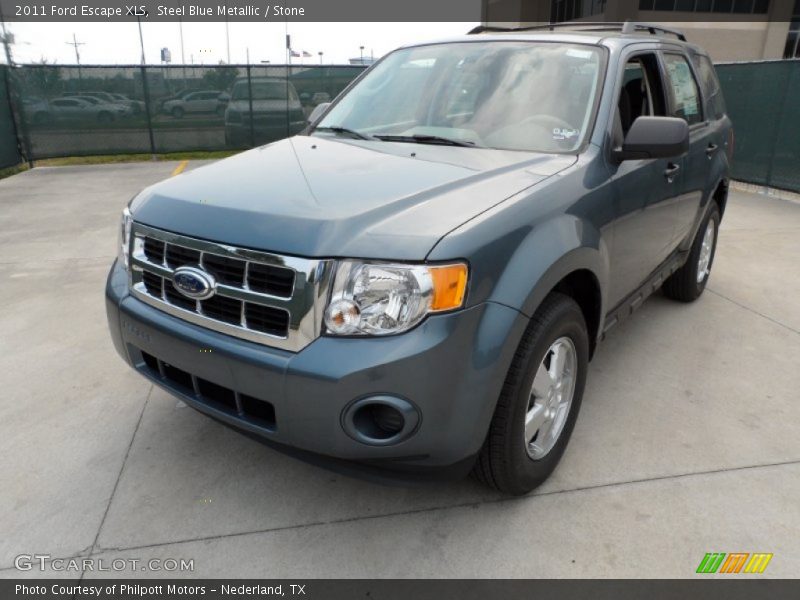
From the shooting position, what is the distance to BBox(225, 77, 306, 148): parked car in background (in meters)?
14.5

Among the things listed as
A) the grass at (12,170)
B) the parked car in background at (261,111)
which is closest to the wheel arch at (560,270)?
the grass at (12,170)

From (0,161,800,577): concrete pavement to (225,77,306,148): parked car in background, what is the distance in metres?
11.3

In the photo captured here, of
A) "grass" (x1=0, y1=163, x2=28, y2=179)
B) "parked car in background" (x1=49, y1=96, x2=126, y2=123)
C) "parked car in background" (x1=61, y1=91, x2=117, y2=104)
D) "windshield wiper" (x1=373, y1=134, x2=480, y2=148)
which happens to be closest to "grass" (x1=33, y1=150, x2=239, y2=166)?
"grass" (x1=0, y1=163, x2=28, y2=179)

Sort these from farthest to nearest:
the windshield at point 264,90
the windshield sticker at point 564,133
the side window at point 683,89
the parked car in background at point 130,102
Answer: the windshield at point 264,90, the parked car in background at point 130,102, the side window at point 683,89, the windshield sticker at point 564,133

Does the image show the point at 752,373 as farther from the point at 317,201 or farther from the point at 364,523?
the point at 317,201

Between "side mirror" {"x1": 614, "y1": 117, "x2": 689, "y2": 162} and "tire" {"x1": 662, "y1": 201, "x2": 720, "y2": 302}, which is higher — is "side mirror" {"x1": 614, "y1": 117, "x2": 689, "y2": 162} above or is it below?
above

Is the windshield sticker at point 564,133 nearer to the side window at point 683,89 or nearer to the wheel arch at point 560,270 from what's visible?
the wheel arch at point 560,270

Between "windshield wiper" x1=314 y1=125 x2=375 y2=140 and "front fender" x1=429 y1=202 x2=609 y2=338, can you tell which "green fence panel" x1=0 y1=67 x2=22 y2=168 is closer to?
"windshield wiper" x1=314 y1=125 x2=375 y2=140

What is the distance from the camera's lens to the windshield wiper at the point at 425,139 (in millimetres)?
2963

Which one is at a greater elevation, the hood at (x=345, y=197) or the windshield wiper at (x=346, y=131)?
the windshield wiper at (x=346, y=131)

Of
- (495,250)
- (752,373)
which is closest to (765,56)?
(752,373)

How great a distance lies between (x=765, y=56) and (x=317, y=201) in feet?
102

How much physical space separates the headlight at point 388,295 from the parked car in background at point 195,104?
44.9 feet

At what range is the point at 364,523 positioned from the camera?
7.96 ft
